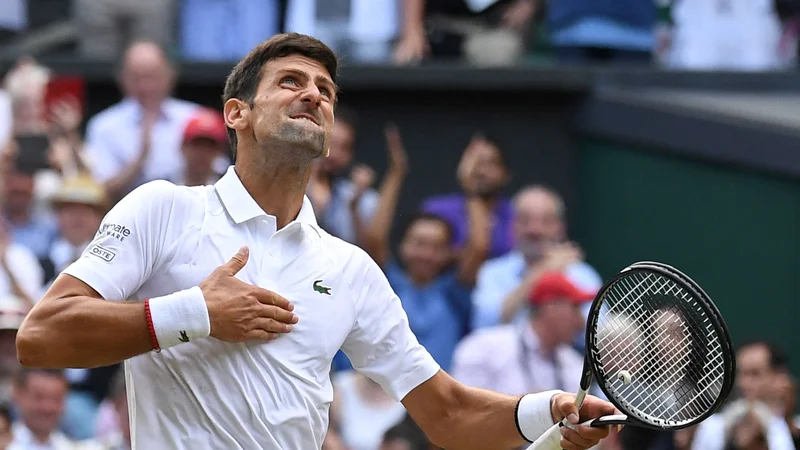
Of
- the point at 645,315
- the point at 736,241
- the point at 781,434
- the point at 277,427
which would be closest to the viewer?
the point at 277,427

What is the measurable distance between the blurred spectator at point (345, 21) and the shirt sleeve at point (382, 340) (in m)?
5.00

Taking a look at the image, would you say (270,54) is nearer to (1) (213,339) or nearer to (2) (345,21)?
(1) (213,339)

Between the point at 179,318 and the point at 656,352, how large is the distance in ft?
4.20

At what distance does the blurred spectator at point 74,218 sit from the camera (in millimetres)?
7477

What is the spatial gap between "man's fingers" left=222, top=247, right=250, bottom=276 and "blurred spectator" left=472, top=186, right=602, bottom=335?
3.98 meters

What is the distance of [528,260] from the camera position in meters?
7.66

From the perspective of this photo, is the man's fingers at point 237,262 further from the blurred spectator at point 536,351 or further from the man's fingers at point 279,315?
the blurred spectator at point 536,351

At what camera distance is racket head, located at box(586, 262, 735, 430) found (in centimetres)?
368

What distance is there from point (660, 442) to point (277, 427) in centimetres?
355

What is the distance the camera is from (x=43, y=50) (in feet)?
31.3

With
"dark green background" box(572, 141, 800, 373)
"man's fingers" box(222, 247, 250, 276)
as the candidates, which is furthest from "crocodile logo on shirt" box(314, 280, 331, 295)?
"dark green background" box(572, 141, 800, 373)

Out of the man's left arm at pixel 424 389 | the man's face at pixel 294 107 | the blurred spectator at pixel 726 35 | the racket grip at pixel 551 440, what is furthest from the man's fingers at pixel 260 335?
the blurred spectator at pixel 726 35

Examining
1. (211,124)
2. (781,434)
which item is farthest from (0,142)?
(781,434)

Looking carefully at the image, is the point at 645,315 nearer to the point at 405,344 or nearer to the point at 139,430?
the point at 405,344
